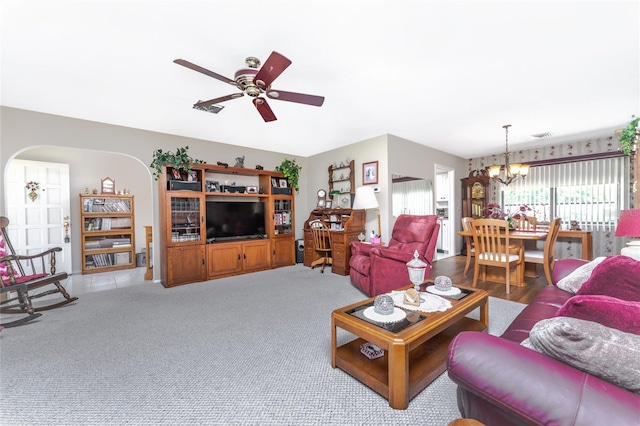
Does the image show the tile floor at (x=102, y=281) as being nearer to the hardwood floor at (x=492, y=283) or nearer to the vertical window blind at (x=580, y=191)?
the hardwood floor at (x=492, y=283)

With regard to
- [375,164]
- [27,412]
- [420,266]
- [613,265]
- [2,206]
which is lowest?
[27,412]

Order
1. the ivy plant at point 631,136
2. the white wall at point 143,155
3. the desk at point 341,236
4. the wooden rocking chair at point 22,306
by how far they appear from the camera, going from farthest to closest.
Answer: the desk at point 341,236 < the white wall at point 143,155 < the ivy plant at point 631,136 < the wooden rocking chair at point 22,306

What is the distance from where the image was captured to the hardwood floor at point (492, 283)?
3154 mm

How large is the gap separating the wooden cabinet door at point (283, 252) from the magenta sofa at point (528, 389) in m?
4.18

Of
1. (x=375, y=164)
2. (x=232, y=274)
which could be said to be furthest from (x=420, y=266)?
(x=232, y=274)

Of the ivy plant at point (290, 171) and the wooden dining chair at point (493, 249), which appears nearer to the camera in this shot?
the wooden dining chair at point (493, 249)

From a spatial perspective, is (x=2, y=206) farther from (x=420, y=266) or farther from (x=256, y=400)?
(x=420, y=266)

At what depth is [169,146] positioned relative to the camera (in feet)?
13.9

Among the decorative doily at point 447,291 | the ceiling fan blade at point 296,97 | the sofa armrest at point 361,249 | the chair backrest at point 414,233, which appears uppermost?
the ceiling fan blade at point 296,97

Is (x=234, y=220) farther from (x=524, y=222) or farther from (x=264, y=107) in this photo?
(x=524, y=222)

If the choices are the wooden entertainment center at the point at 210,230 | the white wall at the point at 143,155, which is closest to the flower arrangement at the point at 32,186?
the white wall at the point at 143,155

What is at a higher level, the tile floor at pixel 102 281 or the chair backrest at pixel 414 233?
the chair backrest at pixel 414 233

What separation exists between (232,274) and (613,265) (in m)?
4.41

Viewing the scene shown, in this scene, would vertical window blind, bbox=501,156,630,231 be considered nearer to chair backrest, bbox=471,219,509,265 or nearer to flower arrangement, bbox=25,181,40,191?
chair backrest, bbox=471,219,509,265
